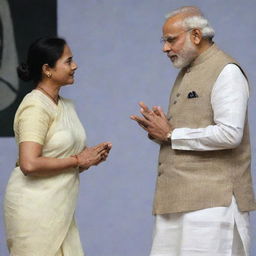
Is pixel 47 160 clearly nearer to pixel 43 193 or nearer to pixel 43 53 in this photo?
pixel 43 193

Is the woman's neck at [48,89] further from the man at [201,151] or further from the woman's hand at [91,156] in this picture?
the man at [201,151]

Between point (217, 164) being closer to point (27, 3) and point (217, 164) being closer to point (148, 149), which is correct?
point (148, 149)

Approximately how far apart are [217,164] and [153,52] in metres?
1.91

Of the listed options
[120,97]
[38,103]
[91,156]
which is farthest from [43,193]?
[120,97]

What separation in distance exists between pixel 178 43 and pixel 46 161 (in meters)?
0.75

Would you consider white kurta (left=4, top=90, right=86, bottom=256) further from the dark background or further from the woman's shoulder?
the dark background

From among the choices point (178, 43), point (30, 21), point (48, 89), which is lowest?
point (48, 89)

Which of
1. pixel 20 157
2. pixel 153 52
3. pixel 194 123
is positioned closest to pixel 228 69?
pixel 194 123

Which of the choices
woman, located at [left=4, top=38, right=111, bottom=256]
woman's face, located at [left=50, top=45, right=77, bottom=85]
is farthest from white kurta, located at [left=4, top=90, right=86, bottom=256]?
woman's face, located at [left=50, top=45, right=77, bottom=85]

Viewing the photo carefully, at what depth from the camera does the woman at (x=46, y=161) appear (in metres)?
3.65

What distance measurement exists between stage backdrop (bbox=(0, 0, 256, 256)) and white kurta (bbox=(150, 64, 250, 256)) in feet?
5.67

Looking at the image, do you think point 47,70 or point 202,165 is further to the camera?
point 47,70

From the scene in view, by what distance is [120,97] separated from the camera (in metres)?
5.33

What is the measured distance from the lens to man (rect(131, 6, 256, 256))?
11.4ft
